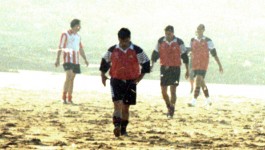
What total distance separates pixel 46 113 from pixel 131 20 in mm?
56779

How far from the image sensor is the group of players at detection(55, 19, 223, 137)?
9219mm

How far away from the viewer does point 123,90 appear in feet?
30.8

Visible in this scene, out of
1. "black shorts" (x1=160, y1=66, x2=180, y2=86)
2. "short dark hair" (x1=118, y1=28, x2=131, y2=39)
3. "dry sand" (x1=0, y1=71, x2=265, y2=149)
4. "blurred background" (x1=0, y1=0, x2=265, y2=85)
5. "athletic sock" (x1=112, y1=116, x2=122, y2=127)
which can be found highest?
"blurred background" (x1=0, y1=0, x2=265, y2=85)

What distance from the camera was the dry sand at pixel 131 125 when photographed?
27.2 ft

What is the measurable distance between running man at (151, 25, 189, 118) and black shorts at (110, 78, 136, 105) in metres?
2.95

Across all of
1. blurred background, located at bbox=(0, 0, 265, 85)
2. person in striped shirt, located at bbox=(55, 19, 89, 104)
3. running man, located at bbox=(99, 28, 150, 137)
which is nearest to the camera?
running man, located at bbox=(99, 28, 150, 137)

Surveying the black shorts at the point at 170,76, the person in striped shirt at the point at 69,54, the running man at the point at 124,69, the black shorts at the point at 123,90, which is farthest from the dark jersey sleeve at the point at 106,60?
the person in striped shirt at the point at 69,54

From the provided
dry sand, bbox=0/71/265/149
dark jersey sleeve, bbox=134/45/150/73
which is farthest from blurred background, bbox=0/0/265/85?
dark jersey sleeve, bbox=134/45/150/73

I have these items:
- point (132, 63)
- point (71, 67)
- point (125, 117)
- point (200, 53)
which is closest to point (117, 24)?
point (200, 53)

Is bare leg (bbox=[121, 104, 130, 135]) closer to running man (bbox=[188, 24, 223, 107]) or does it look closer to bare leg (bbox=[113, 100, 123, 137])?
bare leg (bbox=[113, 100, 123, 137])

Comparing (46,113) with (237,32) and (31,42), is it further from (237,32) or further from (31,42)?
(237,32)

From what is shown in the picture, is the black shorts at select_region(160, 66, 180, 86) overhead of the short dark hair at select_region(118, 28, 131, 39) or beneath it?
beneath

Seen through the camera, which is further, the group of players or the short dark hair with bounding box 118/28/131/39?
the group of players

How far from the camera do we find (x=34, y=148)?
7.64 meters
